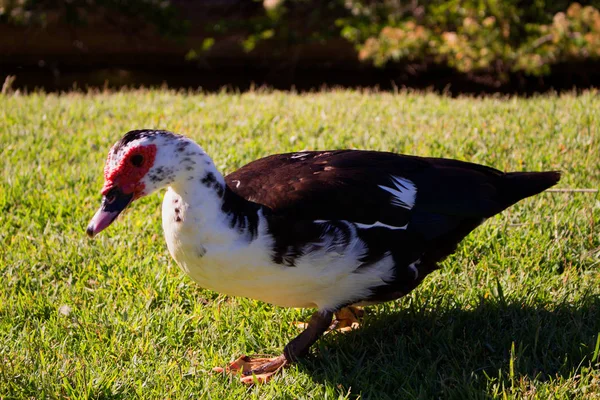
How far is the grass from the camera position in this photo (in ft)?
7.99

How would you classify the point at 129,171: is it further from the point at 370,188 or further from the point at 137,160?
the point at 370,188

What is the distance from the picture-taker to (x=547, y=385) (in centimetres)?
233

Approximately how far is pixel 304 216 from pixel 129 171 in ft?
2.03

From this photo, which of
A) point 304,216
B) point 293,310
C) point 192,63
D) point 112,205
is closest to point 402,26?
point 192,63

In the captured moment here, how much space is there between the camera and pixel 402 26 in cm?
766

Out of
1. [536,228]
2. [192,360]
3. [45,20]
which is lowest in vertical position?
[192,360]

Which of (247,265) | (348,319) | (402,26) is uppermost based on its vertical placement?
(402,26)

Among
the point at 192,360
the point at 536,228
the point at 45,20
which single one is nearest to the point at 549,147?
the point at 536,228

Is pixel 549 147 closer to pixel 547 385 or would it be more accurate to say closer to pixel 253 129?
pixel 253 129

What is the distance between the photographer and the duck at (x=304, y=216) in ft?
7.87

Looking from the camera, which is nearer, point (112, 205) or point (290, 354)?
point (112, 205)

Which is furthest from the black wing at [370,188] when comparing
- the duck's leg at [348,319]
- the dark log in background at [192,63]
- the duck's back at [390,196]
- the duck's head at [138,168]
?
the dark log in background at [192,63]

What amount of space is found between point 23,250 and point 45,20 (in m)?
5.04

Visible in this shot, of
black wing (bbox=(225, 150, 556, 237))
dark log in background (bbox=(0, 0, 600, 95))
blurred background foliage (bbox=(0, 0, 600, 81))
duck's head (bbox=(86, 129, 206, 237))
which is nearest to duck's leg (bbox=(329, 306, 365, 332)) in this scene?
black wing (bbox=(225, 150, 556, 237))
